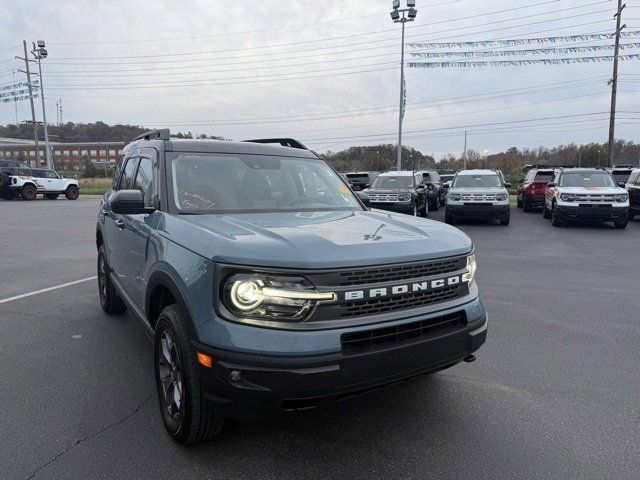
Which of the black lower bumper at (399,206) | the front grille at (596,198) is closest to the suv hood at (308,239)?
the black lower bumper at (399,206)

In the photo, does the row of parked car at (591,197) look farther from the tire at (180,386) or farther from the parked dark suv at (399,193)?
the tire at (180,386)

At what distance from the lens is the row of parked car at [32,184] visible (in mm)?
29391

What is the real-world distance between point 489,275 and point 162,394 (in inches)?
242

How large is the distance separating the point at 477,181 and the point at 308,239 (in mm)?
14709

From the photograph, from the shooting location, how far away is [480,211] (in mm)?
14977

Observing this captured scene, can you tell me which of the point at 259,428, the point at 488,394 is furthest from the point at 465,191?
the point at 259,428

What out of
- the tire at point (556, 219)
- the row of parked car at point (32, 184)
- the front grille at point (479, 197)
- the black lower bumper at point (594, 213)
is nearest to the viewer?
the black lower bumper at point (594, 213)

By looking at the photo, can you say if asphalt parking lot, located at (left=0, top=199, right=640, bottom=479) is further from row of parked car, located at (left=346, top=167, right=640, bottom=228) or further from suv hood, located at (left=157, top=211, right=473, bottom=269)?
row of parked car, located at (left=346, top=167, right=640, bottom=228)

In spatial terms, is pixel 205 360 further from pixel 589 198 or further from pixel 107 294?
pixel 589 198

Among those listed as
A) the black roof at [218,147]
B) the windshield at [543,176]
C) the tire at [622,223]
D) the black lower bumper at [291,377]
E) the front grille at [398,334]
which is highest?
the black roof at [218,147]

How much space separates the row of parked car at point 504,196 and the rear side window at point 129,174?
8.76 m

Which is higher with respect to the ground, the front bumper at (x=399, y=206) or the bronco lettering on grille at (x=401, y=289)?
the bronco lettering on grille at (x=401, y=289)

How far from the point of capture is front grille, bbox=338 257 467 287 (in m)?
2.49

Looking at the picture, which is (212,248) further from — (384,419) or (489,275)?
(489,275)
